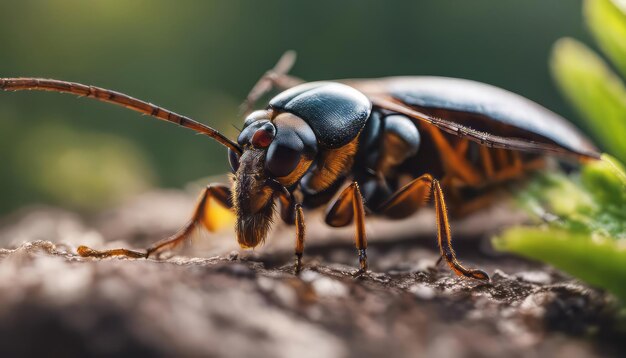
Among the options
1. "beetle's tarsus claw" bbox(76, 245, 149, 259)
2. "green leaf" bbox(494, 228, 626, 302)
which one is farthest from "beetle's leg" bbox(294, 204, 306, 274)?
"green leaf" bbox(494, 228, 626, 302)

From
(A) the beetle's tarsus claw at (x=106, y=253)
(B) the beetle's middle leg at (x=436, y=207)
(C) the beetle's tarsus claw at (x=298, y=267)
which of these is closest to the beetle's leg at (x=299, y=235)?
(C) the beetle's tarsus claw at (x=298, y=267)

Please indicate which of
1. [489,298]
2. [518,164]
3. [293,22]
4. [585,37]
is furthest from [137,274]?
[585,37]

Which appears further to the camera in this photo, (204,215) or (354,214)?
(204,215)

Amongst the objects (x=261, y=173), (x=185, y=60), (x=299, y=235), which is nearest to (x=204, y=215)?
(x=261, y=173)

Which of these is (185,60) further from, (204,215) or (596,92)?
(596,92)

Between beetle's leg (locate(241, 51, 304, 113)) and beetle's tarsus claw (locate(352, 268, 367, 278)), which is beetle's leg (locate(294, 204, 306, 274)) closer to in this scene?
beetle's tarsus claw (locate(352, 268, 367, 278))

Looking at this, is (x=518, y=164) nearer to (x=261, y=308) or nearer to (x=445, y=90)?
(x=445, y=90)

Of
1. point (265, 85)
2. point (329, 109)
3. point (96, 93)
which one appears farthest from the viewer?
point (265, 85)
